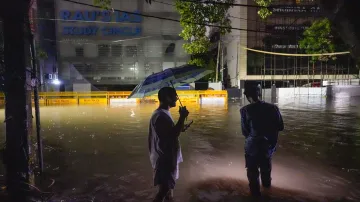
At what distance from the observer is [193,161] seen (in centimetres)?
738

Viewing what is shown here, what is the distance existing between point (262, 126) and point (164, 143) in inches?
60.9

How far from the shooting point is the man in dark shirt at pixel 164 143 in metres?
3.80

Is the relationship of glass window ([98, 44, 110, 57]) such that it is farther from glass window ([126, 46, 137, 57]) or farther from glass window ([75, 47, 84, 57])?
glass window ([126, 46, 137, 57])

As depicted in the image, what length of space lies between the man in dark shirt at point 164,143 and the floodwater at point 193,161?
4.08 feet

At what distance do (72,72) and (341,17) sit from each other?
130 feet

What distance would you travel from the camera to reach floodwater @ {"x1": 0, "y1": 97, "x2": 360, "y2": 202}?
5436mm

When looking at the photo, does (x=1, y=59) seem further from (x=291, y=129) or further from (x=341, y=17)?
(x=291, y=129)

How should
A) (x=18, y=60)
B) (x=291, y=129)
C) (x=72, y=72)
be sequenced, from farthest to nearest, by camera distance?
1. (x=72, y=72)
2. (x=291, y=129)
3. (x=18, y=60)

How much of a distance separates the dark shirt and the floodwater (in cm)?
145

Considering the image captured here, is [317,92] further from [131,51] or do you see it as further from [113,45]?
[113,45]

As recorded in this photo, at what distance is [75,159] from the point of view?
299 inches

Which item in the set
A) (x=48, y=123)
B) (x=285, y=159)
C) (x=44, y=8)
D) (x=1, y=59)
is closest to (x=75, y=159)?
(x=1, y=59)

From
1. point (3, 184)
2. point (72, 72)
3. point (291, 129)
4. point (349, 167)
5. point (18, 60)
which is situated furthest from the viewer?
point (72, 72)

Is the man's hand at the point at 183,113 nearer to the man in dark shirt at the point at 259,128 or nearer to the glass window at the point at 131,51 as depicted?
the man in dark shirt at the point at 259,128
